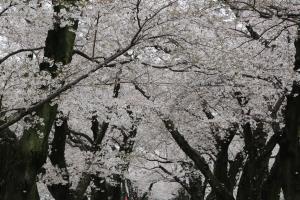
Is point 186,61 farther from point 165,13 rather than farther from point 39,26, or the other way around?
point 39,26

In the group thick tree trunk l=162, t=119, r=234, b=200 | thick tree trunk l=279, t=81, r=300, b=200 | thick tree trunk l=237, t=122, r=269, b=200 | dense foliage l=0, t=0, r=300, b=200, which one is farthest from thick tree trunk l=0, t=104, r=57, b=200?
thick tree trunk l=237, t=122, r=269, b=200

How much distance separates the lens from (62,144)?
13.1m

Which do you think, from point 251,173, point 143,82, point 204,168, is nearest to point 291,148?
point 204,168

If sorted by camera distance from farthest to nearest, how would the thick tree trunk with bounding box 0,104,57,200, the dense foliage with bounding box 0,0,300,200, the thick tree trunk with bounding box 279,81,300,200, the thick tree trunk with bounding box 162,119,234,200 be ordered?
1. the thick tree trunk with bounding box 162,119,234,200
2. the thick tree trunk with bounding box 279,81,300,200
3. the dense foliage with bounding box 0,0,300,200
4. the thick tree trunk with bounding box 0,104,57,200

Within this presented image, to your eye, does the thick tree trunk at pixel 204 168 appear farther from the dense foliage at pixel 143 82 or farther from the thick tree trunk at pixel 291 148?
the thick tree trunk at pixel 291 148

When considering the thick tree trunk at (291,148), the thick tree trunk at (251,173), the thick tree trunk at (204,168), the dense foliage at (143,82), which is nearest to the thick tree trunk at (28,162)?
the dense foliage at (143,82)

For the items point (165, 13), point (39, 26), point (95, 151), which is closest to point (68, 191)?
point (95, 151)

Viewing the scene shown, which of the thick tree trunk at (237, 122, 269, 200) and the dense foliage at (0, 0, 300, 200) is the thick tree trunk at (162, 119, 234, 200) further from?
the thick tree trunk at (237, 122, 269, 200)

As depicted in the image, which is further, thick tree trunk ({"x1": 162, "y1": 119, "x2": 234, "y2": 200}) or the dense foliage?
thick tree trunk ({"x1": 162, "y1": 119, "x2": 234, "y2": 200})

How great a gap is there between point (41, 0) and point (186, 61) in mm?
3749

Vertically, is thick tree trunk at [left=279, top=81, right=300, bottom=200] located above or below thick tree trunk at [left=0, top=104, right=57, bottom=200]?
above

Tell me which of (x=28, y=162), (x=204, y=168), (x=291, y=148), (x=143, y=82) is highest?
(x=143, y=82)

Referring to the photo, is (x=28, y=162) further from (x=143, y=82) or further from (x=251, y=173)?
(x=251, y=173)

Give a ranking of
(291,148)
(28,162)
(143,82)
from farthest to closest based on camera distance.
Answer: (143,82) → (291,148) → (28,162)
